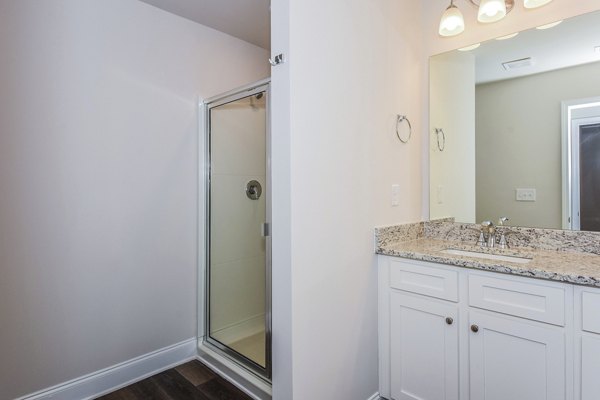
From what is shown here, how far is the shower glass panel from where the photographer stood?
2.31m

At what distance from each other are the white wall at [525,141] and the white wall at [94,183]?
1.90 meters

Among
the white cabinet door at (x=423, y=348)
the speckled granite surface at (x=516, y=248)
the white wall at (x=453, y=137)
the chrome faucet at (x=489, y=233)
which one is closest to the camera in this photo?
the speckled granite surface at (x=516, y=248)

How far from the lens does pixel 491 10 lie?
176 centimetres

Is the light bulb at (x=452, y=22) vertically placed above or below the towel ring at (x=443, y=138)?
above

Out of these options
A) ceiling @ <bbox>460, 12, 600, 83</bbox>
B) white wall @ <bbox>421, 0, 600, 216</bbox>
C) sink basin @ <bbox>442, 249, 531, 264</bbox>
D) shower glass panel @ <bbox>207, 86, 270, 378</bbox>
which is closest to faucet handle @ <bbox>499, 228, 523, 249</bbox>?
sink basin @ <bbox>442, 249, 531, 264</bbox>

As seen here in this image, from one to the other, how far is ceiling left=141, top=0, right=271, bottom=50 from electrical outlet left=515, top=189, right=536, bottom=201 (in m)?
1.92

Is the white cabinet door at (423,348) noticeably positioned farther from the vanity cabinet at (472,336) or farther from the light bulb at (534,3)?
the light bulb at (534,3)

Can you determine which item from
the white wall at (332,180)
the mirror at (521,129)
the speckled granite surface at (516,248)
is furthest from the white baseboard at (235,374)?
the mirror at (521,129)

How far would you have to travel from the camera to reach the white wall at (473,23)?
5.44 feet

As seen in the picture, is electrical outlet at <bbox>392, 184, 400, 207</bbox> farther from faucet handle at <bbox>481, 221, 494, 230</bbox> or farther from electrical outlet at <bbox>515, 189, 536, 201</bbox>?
electrical outlet at <bbox>515, 189, 536, 201</bbox>

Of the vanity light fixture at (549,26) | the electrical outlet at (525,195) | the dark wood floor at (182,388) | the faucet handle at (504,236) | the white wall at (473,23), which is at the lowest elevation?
the dark wood floor at (182,388)

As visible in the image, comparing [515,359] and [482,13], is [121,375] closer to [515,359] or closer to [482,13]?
[515,359]

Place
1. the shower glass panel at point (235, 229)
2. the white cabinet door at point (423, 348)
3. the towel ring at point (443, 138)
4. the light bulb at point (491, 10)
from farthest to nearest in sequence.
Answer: the shower glass panel at point (235, 229), the towel ring at point (443, 138), the light bulb at point (491, 10), the white cabinet door at point (423, 348)

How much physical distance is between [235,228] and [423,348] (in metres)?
1.49
